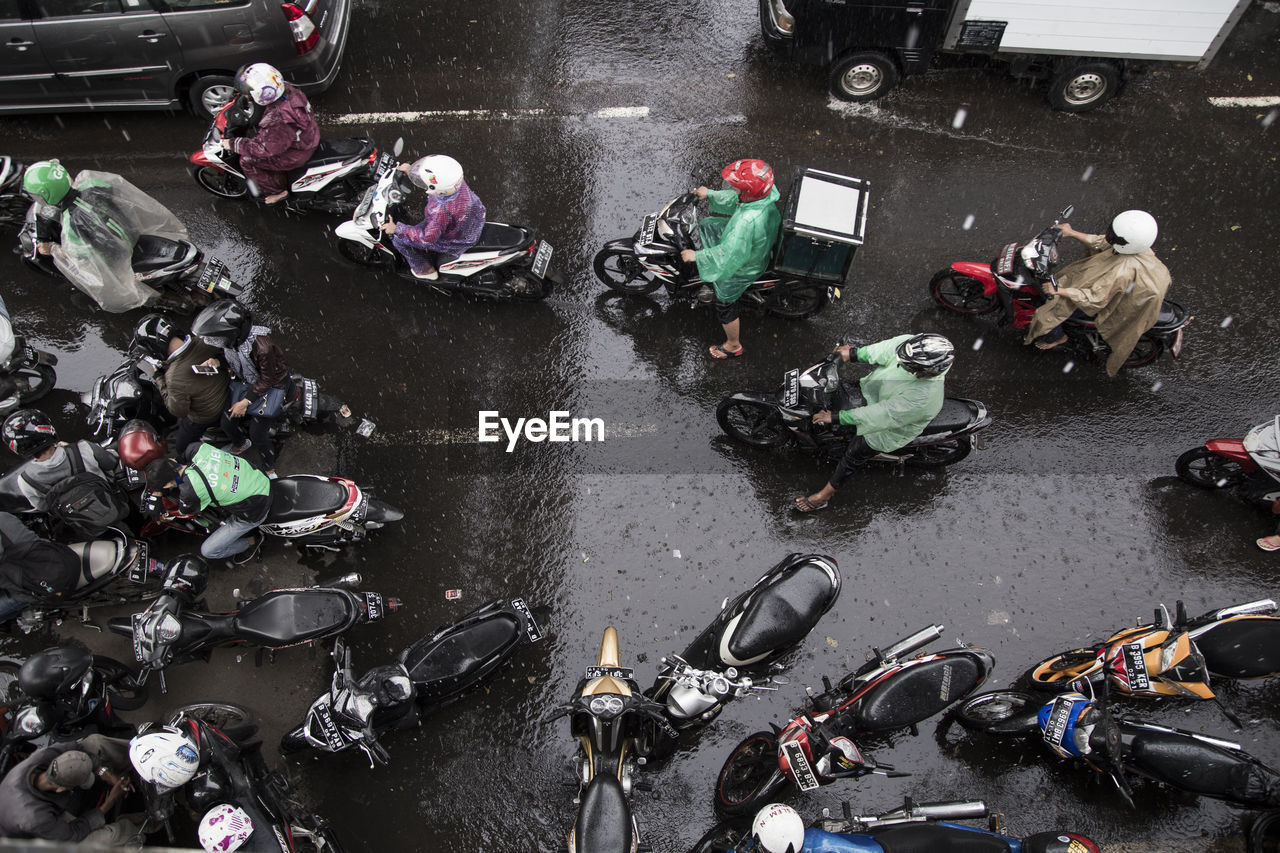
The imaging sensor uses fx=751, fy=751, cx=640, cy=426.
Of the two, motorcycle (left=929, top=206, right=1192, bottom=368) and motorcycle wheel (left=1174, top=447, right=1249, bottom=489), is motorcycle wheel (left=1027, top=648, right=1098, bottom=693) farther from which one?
motorcycle (left=929, top=206, right=1192, bottom=368)

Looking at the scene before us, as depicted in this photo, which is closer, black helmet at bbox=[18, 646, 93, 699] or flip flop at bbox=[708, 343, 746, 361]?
black helmet at bbox=[18, 646, 93, 699]

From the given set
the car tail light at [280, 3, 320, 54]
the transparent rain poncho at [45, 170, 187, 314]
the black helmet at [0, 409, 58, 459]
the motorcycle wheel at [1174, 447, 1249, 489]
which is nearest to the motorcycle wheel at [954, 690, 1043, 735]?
the motorcycle wheel at [1174, 447, 1249, 489]

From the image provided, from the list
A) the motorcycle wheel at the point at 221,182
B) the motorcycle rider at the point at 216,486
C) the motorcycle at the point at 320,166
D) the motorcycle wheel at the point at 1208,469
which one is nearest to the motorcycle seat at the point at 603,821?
the motorcycle rider at the point at 216,486

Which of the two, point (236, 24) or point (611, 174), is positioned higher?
point (236, 24)

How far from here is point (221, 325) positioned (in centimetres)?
595

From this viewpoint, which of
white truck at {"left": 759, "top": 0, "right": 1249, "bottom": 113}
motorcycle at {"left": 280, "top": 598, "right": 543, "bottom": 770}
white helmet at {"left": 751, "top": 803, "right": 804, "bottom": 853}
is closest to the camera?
white helmet at {"left": 751, "top": 803, "right": 804, "bottom": 853}

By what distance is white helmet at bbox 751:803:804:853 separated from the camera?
4359mm

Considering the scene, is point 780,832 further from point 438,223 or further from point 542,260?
point 438,223

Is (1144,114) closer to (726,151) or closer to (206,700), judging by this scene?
(726,151)

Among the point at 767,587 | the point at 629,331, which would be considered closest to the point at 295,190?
the point at 629,331

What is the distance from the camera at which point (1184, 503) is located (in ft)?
21.6

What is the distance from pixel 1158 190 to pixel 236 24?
9.88m

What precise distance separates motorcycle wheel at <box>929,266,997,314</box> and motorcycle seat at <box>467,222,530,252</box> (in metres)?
3.98

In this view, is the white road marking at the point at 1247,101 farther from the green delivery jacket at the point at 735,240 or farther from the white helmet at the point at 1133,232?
the green delivery jacket at the point at 735,240
